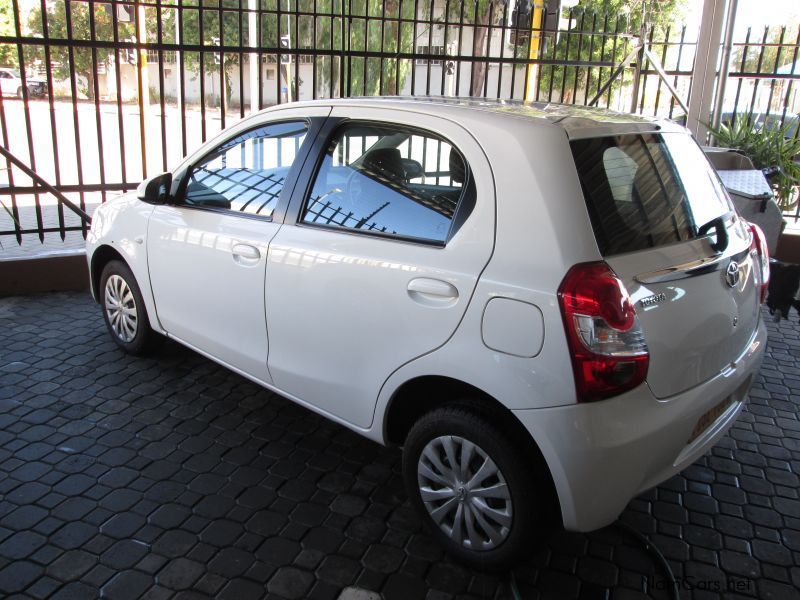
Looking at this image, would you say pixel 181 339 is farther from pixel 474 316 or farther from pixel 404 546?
pixel 474 316

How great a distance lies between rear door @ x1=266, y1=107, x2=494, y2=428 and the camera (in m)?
2.62

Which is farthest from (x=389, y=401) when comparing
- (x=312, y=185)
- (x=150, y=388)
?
(x=150, y=388)

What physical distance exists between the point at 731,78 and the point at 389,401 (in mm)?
7040

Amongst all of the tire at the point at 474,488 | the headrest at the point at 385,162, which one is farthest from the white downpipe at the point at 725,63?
the tire at the point at 474,488

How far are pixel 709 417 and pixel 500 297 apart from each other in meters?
1.04

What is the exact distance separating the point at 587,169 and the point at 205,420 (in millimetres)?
2594

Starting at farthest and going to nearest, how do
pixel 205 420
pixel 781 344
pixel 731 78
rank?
pixel 731 78 → pixel 781 344 → pixel 205 420

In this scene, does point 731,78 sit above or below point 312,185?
above

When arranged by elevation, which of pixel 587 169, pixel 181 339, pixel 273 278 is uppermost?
pixel 587 169

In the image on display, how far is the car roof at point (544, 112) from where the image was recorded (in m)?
2.65

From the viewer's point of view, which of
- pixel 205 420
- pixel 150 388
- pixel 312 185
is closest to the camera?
pixel 312 185

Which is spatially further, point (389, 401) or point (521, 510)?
point (389, 401)

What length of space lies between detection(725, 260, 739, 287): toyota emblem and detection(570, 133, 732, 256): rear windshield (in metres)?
0.19

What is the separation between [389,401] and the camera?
290 cm
